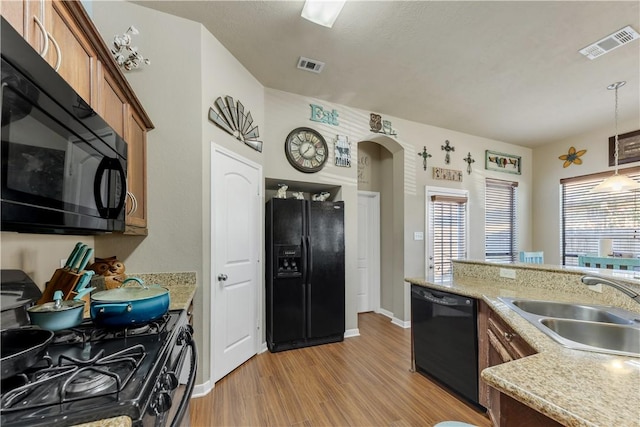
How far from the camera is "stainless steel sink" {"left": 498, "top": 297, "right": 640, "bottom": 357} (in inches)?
50.8

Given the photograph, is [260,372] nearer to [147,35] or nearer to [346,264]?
[346,264]

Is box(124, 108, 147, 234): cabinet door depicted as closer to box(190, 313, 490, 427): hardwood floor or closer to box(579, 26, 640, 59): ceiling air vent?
box(190, 313, 490, 427): hardwood floor

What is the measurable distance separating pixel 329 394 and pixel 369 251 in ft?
8.46

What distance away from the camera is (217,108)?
2457 millimetres

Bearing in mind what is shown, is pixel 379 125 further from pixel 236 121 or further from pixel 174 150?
pixel 174 150

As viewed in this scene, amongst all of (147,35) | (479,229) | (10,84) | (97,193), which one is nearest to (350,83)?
(147,35)

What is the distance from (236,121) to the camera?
2645mm

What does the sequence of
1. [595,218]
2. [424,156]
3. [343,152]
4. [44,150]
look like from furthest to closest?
[595,218] → [424,156] → [343,152] → [44,150]

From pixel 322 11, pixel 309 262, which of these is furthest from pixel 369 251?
pixel 322 11

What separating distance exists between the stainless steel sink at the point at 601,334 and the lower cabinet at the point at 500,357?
7.5 inches

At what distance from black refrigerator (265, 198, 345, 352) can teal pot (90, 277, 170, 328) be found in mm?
1765

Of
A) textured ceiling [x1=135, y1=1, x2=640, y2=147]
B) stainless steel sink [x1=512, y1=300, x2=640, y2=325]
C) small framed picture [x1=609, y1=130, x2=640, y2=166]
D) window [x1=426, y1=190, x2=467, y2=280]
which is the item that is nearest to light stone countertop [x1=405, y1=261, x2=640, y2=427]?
stainless steel sink [x1=512, y1=300, x2=640, y2=325]

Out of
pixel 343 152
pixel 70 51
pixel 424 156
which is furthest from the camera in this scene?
pixel 424 156

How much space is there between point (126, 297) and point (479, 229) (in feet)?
16.1
